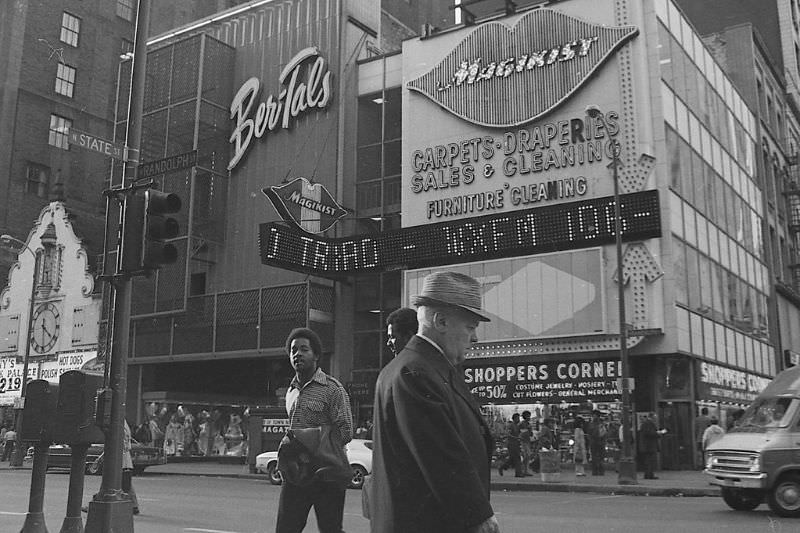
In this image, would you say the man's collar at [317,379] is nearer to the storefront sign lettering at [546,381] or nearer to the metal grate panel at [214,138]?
the storefront sign lettering at [546,381]

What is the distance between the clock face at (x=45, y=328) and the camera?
135ft

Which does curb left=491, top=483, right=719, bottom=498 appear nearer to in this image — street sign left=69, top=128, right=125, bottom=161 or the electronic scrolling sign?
the electronic scrolling sign

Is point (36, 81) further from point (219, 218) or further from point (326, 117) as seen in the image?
point (326, 117)

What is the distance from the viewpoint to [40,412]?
28.5 feet

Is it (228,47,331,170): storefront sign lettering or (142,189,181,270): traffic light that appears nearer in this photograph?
(142,189,181,270): traffic light

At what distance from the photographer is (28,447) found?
112 feet

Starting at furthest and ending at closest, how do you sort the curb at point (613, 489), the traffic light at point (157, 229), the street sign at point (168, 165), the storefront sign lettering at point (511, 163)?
the storefront sign lettering at point (511, 163) < the curb at point (613, 489) < the street sign at point (168, 165) < the traffic light at point (157, 229)

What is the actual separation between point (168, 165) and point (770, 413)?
33.8 ft

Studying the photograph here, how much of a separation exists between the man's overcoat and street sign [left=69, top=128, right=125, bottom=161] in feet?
22.8

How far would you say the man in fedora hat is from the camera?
3.21 m

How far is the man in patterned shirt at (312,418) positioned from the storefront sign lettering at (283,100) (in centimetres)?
2919

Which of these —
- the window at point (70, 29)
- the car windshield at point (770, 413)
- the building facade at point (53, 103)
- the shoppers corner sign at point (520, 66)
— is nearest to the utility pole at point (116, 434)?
the car windshield at point (770, 413)

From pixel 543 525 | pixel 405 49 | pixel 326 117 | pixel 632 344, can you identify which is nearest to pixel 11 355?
pixel 326 117

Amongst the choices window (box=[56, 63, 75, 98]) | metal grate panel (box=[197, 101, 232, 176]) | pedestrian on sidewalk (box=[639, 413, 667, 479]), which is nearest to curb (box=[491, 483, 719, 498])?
pedestrian on sidewalk (box=[639, 413, 667, 479])
